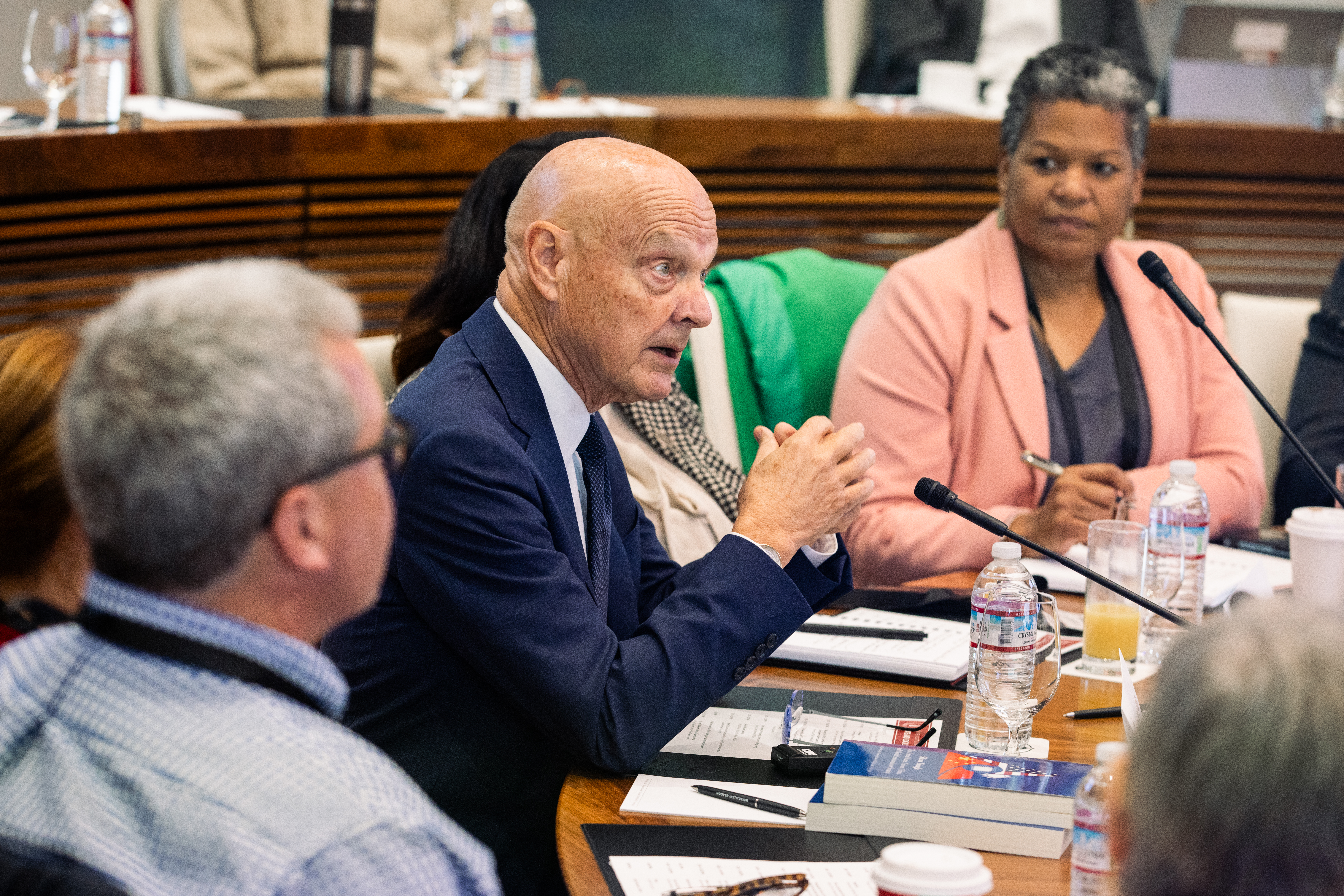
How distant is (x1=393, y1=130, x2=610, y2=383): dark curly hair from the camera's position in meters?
2.09

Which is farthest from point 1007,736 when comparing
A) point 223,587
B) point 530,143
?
point 530,143

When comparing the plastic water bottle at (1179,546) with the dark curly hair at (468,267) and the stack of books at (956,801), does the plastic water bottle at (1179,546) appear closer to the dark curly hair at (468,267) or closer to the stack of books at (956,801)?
the stack of books at (956,801)

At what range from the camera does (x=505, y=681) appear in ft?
4.65

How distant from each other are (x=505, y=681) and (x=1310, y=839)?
872 mm

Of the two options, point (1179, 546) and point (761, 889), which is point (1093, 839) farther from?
point (1179, 546)

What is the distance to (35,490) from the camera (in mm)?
1185

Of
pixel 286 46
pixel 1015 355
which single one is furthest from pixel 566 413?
pixel 286 46

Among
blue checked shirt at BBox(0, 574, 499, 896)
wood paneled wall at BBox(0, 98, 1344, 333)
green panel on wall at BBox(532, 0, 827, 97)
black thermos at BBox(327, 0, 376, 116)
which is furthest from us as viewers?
green panel on wall at BBox(532, 0, 827, 97)

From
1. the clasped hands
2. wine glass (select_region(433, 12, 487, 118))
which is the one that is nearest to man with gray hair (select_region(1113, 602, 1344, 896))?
the clasped hands

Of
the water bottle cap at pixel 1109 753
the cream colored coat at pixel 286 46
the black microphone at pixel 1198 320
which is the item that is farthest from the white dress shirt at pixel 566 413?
the cream colored coat at pixel 286 46

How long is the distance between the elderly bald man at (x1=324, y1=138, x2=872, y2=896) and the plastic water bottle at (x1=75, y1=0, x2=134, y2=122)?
5.55 feet

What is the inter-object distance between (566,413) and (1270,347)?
197 centimetres

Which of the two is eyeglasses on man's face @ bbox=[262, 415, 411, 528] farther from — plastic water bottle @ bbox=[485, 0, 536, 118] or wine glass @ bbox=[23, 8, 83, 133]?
plastic water bottle @ bbox=[485, 0, 536, 118]

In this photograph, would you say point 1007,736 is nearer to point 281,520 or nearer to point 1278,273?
point 281,520
